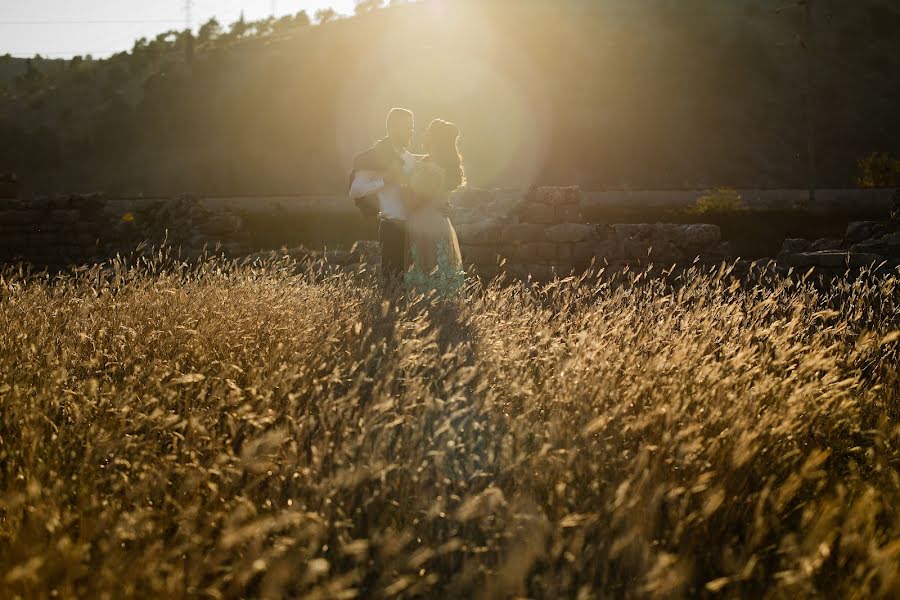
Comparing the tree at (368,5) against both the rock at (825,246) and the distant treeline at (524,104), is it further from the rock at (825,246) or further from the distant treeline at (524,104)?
the rock at (825,246)

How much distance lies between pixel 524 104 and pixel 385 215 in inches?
1541

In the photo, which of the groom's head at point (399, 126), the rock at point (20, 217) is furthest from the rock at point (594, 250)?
the rock at point (20, 217)

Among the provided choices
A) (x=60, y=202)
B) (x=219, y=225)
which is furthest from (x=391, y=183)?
(x=60, y=202)

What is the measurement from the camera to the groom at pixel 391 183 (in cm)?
688

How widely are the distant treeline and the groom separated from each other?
99.1ft

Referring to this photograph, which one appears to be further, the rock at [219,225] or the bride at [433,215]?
the rock at [219,225]

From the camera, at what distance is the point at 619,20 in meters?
54.2

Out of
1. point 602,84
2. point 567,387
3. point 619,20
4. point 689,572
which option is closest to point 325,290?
point 567,387

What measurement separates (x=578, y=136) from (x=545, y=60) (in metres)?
8.26

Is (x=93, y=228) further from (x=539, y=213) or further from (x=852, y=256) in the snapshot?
(x=852, y=256)

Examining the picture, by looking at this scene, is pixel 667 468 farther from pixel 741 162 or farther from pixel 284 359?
pixel 741 162

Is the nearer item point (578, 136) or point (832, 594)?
point (832, 594)

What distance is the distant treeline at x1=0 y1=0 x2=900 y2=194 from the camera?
41406mm

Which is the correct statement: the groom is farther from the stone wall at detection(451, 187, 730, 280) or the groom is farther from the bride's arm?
the stone wall at detection(451, 187, 730, 280)
